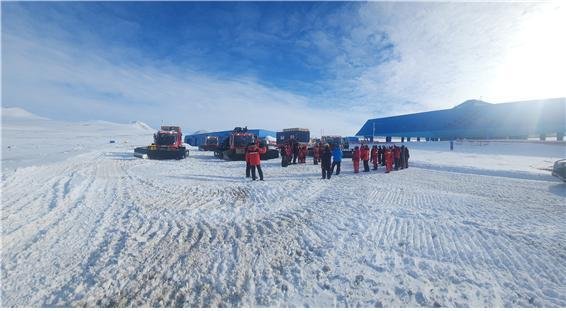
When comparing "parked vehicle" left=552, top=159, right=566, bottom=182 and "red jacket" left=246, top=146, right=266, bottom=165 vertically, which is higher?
"red jacket" left=246, top=146, right=266, bottom=165

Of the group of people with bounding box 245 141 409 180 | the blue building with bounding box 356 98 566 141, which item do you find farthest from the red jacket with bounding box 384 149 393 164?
the blue building with bounding box 356 98 566 141

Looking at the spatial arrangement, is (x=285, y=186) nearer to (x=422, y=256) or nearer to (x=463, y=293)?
(x=422, y=256)

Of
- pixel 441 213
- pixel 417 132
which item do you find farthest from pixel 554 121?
pixel 441 213

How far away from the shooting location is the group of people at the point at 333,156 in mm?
9062

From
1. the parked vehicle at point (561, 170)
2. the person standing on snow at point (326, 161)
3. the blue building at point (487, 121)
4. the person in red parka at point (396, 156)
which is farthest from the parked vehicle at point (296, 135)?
the blue building at point (487, 121)

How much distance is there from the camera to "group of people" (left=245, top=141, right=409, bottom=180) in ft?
29.7

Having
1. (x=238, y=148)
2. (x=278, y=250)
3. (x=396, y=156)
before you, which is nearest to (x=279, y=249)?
(x=278, y=250)

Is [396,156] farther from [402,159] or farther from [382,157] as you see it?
[382,157]

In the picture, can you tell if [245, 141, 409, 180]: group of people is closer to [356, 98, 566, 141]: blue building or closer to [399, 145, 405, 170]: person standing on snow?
[399, 145, 405, 170]: person standing on snow

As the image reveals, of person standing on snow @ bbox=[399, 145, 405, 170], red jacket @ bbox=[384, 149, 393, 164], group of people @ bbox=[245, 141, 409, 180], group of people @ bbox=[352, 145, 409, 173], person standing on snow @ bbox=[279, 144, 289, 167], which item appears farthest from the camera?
person standing on snow @ bbox=[399, 145, 405, 170]

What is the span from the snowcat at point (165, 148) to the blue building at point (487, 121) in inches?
1625

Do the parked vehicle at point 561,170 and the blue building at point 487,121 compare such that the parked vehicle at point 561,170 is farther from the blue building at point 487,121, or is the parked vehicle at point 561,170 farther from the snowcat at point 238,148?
the blue building at point 487,121

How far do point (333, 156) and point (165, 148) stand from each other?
11792 mm

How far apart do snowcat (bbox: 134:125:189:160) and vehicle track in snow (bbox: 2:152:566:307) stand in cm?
993
